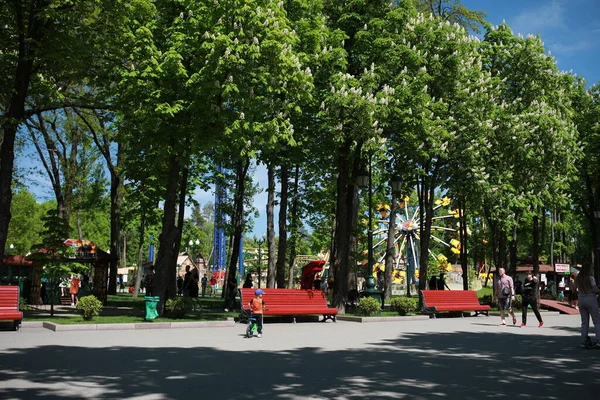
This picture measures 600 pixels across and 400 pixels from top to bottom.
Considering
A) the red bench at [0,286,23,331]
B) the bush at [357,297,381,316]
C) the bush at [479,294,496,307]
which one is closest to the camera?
the red bench at [0,286,23,331]

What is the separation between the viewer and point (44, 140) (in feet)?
109

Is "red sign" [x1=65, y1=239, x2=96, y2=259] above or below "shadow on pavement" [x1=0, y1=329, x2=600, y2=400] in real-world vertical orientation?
above

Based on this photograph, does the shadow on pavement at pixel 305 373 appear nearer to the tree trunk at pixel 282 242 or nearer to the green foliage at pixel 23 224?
the tree trunk at pixel 282 242

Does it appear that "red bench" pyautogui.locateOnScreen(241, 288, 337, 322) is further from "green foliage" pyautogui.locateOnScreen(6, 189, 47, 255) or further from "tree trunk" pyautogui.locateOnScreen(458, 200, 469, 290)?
"green foliage" pyautogui.locateOnScreen(6, 189, 47, 255)

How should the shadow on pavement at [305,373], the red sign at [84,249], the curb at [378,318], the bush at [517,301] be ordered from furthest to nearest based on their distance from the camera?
the bush at [517,301] < the red sign at [84,249] < the curb at [378,318] < the shadow on pavement at [305,373]

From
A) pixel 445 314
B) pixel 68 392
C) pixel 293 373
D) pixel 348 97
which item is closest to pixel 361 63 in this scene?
pixel 348 97

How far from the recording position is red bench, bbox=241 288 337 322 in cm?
2019

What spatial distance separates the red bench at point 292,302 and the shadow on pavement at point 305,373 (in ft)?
24.5

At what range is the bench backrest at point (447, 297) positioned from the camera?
2452 centimetres

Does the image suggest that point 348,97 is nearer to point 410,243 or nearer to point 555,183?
point 555,183

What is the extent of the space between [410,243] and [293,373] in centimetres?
5326

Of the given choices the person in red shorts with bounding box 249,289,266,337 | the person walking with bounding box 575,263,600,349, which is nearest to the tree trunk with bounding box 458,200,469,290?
the person walking with bounding box 575,263,600,349

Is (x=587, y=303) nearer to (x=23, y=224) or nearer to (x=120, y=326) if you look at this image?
(x=120, y=326)

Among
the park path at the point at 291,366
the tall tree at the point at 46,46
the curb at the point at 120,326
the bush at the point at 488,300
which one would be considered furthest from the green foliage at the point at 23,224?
the park path at the point at 291,366
